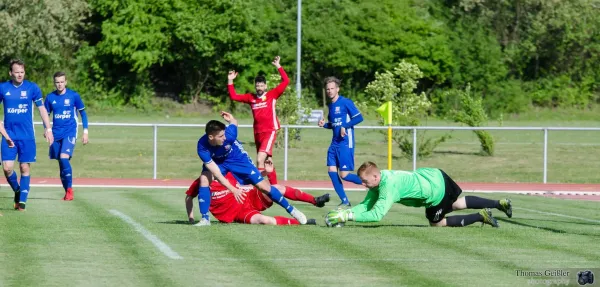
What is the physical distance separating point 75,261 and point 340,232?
3.50 m

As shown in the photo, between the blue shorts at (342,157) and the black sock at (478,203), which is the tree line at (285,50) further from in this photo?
the black sock at (478,203)

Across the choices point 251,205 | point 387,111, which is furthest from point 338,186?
point 251,205

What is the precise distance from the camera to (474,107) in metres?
33.5

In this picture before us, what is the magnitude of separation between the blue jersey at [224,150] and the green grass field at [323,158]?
14.7 m

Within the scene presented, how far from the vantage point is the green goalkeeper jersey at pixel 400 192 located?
1224cm

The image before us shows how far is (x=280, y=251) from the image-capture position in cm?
1138

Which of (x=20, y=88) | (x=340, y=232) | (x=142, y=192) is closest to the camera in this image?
(x=340, y=232)

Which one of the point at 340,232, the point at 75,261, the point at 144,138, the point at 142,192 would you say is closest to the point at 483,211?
the point at 340,232

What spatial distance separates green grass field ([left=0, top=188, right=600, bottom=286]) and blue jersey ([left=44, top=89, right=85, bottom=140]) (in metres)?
2.48

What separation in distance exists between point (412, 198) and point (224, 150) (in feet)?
7.50

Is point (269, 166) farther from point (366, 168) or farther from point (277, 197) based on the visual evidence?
point (366, 168)

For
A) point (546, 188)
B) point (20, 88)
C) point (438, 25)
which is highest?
point (438, 25)

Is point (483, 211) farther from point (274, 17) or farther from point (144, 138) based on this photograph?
point (274, 17)

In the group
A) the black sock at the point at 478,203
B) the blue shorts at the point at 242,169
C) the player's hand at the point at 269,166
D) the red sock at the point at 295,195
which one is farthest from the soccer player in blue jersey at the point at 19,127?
the black sock at the point at 478,203
